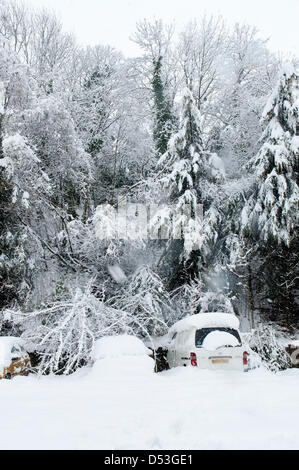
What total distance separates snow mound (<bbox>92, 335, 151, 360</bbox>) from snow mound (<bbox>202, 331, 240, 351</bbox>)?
132cm

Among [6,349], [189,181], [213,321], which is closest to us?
[213,321]

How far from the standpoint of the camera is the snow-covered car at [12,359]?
889 cm

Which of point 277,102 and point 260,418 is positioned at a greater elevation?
point 277,102

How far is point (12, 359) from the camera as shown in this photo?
364 inches

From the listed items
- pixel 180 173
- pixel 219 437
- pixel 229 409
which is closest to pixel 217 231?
pixel 180 173

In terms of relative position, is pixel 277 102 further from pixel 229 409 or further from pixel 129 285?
pixel 229 409

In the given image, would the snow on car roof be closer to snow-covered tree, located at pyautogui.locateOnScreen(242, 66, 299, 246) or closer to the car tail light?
the car tail light

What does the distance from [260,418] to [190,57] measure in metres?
23.5

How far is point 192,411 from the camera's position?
5.26 metres

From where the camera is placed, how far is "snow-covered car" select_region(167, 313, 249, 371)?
27.7ft

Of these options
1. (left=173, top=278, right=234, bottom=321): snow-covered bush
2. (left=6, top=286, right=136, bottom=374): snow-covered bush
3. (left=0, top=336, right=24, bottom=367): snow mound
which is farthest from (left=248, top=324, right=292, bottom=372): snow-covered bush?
(left=0, top=336, right=24, bottom=367): snow mound

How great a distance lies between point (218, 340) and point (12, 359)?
4.82 meters

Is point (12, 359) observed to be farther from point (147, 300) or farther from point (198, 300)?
point (198, 300)

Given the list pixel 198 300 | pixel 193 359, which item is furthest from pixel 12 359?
pixel 198 300
